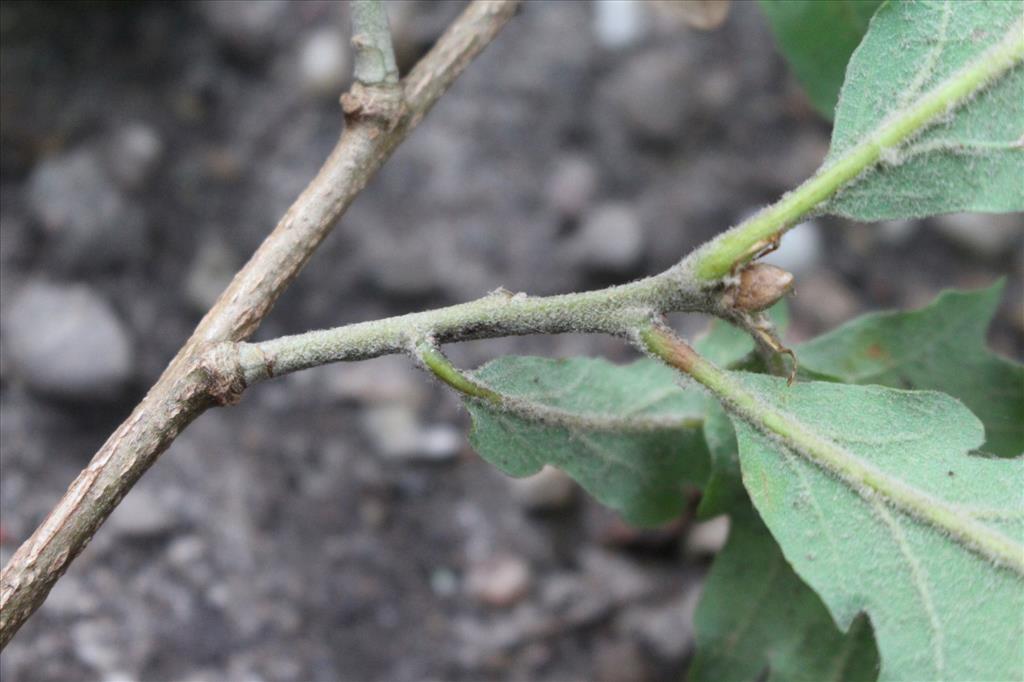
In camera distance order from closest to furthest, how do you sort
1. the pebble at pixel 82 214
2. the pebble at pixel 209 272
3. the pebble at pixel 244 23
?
the pebble at pixel 82 214, the pebble at pixel 209 272, the pebble at pixel 244 23

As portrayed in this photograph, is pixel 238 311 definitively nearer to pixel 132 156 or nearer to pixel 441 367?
pixel 441 367

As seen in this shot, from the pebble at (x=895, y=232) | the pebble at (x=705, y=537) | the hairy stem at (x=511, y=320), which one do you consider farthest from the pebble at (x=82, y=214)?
the pebble at (x=895, y=232)

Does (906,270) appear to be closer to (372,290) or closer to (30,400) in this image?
(372,290)

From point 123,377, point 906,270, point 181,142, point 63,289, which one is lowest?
point 906,270

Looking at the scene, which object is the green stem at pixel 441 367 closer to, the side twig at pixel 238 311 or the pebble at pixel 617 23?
the side twig at pixel 238 311

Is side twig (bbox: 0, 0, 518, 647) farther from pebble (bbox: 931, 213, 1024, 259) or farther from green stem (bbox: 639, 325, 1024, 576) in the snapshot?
pebble (bbox: 931, 213, 1024, 259)

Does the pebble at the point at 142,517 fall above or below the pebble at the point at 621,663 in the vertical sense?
above

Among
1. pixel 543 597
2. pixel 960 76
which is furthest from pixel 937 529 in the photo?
pixel 543 597

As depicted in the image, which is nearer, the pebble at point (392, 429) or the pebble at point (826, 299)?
the pebble at point (392, 429)

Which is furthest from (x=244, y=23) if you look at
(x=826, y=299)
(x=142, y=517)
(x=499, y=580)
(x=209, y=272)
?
(x=826, y=299)
